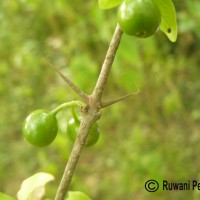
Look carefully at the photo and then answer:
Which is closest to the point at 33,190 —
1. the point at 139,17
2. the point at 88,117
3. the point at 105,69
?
the point at 88,117

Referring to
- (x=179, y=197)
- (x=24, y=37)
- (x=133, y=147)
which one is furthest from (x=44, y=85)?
(x=179, y=197)

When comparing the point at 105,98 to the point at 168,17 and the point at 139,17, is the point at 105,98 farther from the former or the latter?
the point at 139,17

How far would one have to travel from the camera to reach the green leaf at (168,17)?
1227 mm

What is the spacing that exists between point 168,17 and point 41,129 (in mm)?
463

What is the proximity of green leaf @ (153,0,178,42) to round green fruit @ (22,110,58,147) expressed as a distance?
0.40m

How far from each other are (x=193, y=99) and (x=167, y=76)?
608 mm

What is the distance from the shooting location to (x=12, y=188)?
4605 mm

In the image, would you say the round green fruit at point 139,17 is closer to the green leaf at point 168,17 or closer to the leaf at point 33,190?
the green leaf at point 168,17

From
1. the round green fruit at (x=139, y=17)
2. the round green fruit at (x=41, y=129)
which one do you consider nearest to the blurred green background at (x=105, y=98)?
the round green fruit at (x=41, y=129)

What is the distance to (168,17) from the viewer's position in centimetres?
129

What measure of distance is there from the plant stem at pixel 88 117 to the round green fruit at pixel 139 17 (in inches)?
1.4

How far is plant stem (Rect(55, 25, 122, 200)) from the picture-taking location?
1.07 m

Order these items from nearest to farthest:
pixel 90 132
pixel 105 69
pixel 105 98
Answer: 1. pixel 105 69
2. pixel 90 132
3. pixel 105 98

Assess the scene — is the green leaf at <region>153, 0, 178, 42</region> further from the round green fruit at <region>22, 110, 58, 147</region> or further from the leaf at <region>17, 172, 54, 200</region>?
the leaf at <region>17, 172, 54, 200</region>
